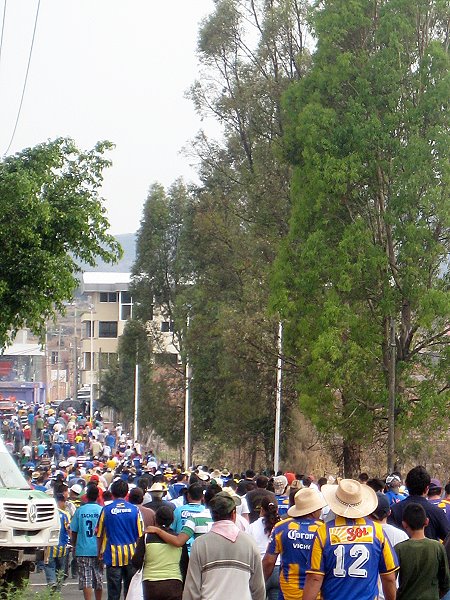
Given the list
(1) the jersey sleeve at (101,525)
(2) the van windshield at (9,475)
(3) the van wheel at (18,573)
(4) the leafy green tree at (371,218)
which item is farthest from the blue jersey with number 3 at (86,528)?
(4) the leafy green tree at (371,218)

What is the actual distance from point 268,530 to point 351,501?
3.57m

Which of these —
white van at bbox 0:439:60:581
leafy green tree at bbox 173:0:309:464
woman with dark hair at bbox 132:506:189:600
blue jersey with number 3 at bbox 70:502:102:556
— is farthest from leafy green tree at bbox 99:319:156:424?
woman with dark hair at bbox 132:506:189:600

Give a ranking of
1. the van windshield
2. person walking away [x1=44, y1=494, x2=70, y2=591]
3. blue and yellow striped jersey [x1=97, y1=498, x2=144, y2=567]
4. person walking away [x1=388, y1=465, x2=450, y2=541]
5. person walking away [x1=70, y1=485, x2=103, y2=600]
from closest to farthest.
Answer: person walking away [x1=388, y1=465, x2=450, y2=541] → blue and yellow striped jersey [x1=97, y1=498, x2=144, y2=567] → person walking away [x1=70, y1=485, x2=103, y2=600] → the van windshield → person walking away [x1=44, y1=494, x2=70, y2=591]

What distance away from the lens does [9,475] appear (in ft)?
59.0

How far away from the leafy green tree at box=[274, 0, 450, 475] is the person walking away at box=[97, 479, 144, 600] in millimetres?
19153

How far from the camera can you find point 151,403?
65.4 metres

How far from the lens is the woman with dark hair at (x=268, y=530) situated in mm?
12346

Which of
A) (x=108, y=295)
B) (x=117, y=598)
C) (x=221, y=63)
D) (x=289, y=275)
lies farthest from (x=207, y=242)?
(x=108, y=295)

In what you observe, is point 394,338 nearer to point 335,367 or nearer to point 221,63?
point 335,367

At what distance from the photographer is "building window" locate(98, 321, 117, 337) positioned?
423 ft

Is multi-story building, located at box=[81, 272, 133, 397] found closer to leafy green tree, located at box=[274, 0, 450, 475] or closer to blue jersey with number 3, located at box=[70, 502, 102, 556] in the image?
leafy green tree, located at box=[274, 0, 450, 475]

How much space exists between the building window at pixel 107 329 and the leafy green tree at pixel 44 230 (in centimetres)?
10339

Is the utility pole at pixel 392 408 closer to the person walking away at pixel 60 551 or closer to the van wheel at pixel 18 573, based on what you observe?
the person walking away at pixel 60 551

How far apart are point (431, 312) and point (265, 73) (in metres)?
14.6
